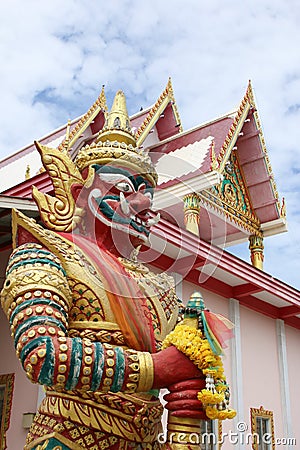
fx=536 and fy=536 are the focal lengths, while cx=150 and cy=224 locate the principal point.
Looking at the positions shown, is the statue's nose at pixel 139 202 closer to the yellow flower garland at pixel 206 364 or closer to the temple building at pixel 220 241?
the temple building at pixel 220 241

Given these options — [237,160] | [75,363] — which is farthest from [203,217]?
[75,363]

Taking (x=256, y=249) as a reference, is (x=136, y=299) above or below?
below

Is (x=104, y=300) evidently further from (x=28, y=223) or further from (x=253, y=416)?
(x=253, y=416)

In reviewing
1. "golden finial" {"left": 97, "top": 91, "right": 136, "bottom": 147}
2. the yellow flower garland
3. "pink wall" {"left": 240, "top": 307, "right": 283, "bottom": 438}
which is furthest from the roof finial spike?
the yellow flower garland

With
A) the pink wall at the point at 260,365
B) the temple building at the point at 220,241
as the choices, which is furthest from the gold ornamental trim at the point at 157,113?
the pink wall at the point at 260,365

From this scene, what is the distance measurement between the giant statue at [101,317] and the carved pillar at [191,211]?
418 centimetres

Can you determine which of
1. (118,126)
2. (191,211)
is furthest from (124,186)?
(191,211)

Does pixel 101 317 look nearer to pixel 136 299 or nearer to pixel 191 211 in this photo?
pixel 136 299

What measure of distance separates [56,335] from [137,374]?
350 millimetres

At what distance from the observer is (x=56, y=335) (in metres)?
2.09

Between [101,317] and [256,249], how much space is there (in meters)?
6.89

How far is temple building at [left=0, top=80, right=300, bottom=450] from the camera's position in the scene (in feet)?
16.0

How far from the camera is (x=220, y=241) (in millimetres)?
7160

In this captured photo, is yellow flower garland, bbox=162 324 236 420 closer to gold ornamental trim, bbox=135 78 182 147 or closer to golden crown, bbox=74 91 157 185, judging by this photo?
golden crown, bbox=74 91 157 185
